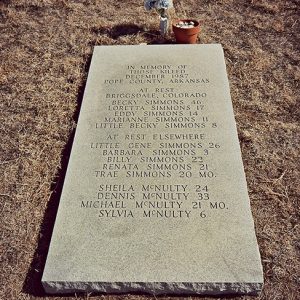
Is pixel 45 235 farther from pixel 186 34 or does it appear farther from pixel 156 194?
pixel 186 34

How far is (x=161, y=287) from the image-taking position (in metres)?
2.89

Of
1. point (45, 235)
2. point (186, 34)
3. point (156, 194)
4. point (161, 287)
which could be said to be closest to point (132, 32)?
point (186, 34)

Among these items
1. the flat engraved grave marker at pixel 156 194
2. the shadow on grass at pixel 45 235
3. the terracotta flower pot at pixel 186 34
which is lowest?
the shadow on grass at pixel 45 235

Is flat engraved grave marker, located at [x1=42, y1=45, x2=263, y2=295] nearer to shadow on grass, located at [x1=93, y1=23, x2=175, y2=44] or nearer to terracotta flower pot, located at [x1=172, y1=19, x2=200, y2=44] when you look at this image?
terracotta flower pot, located at [x1=172, y1=19, x2=200, y2=44]

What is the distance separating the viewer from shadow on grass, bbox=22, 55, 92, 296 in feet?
9.93

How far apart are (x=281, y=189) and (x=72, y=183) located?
175cm

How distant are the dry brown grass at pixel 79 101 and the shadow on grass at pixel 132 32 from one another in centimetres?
1

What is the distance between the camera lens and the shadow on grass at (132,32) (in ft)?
17.3

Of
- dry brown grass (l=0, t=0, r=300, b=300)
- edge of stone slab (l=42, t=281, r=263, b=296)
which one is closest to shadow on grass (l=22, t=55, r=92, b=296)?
dry brown grass (l=0, t=0, r=300, b=300)

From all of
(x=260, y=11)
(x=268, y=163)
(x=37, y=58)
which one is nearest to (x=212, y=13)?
(x=260, y=11)

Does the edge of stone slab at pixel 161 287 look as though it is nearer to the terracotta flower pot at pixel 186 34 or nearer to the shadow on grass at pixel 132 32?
the terracotta flower pot at pixel 186 34

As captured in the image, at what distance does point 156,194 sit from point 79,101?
165cm

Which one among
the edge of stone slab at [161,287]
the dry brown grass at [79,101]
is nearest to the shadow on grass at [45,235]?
the dry brown grass at [79,101]

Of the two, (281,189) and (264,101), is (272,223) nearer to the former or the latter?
(281,189)
